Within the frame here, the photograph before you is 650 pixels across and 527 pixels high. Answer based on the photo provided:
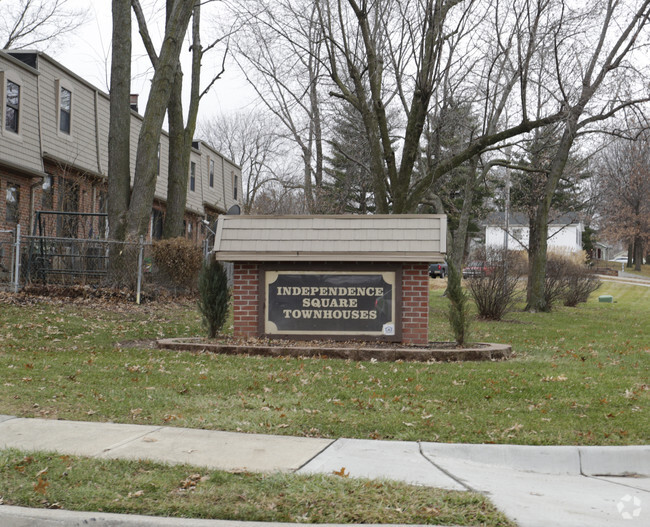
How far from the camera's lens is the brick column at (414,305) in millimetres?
11594

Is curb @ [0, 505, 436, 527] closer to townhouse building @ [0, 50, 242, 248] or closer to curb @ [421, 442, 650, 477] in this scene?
curb @ [421, 442, 650, 477]

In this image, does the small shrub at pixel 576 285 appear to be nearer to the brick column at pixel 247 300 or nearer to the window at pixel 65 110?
the brick column at pixel 247 300

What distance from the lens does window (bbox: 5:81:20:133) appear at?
20984 mm

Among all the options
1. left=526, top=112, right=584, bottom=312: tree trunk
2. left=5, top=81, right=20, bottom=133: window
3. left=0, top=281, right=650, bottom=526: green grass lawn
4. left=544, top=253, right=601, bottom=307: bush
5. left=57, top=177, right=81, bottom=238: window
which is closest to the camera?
left=0, top=281, right=650, bottom=526: green grass lawn

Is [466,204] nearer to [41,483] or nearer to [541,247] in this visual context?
[541,247]

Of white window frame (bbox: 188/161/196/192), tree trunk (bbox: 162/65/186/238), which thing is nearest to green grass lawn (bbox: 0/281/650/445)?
tree trunk (bbox: 162/65/186/238)

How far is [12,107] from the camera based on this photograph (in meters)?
21.1

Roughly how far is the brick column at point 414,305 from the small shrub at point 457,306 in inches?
16.4

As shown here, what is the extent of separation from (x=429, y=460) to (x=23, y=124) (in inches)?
784

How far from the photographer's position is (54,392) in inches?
295

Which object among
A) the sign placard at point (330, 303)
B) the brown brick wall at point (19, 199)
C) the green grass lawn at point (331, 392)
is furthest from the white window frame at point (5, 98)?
the sign placard at point (330, 303)

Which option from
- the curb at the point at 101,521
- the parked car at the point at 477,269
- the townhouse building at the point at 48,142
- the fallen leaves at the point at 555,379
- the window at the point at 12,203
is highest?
the townhouse building at the point at 48,142

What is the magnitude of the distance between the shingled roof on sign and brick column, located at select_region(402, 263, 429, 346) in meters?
0.36

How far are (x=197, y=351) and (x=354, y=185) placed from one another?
3075 centimetres
